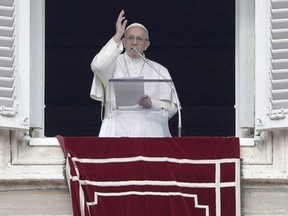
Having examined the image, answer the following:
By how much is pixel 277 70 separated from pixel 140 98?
764 millimetres

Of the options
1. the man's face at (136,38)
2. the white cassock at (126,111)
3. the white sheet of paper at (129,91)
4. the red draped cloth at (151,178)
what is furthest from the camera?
the man's face at (136,38)

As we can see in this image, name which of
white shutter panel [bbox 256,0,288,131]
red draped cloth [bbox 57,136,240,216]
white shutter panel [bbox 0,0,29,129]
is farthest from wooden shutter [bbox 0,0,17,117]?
white shutter panel [bbox 256,0,288,131]

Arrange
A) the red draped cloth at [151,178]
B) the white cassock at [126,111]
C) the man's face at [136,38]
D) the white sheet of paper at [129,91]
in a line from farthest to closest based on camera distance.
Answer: the man's face at [136,38] < the white cassock at [126,111] < the white sheet of paper at [129,91] < the red draped cloth at [151,178]

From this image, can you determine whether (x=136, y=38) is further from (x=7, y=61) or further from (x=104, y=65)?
(x=7, y=61)

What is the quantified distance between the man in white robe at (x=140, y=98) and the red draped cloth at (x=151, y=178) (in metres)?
0.35

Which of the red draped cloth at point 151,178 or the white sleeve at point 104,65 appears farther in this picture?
the white sleeve at point 104,65

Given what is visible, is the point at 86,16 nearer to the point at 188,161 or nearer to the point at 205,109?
the point at 205,109

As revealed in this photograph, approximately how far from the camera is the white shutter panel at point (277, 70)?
38.6ft

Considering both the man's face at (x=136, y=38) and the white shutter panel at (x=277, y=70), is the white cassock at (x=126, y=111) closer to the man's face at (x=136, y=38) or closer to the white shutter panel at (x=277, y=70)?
the man's face at (x=136, y=38)

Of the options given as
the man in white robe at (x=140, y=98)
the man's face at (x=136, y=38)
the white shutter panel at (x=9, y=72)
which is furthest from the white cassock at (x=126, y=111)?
the white shutter panel at (x=9, y=72)

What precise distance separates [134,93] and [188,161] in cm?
54

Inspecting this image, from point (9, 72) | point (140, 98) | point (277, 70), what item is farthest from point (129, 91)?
point (277, 70)

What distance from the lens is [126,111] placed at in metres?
12.1

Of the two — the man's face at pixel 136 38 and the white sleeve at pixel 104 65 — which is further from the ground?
the man's face at pixel 136 38
